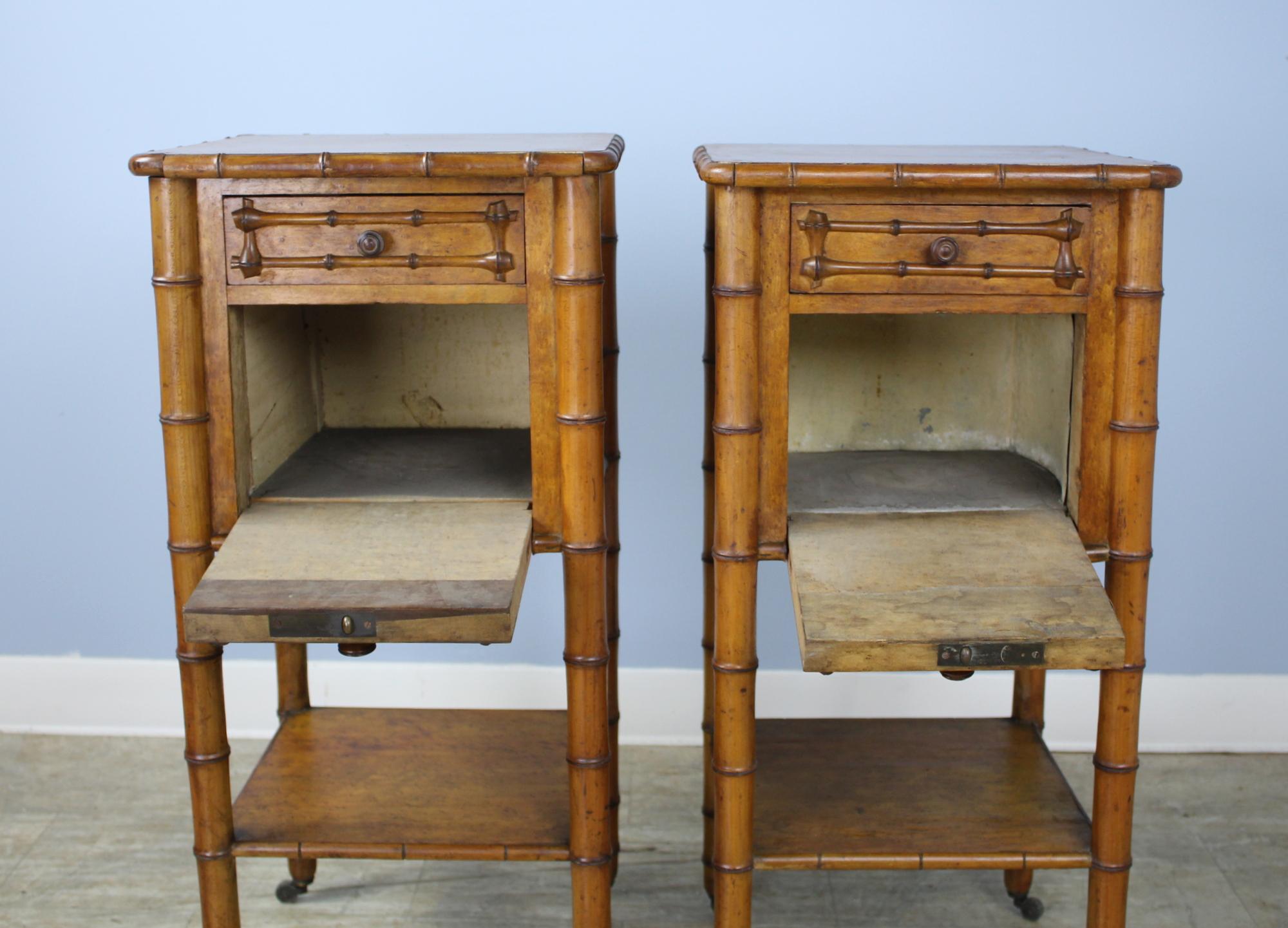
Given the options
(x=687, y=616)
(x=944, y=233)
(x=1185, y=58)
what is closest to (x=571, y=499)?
(x=944, y=233)

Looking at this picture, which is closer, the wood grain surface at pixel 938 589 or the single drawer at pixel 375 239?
the wood grain surface at pixel 938 589

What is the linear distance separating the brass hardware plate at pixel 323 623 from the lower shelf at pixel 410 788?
1.76 ft

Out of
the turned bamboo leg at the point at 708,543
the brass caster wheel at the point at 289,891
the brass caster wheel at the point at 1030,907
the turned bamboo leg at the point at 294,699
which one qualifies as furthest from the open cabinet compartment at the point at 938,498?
the brass caster wheel at the point at 289,891

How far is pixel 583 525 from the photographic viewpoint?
2045 mm

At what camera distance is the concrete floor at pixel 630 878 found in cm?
257

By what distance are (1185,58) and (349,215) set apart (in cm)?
174

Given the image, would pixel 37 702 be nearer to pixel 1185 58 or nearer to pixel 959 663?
pixel 959 663

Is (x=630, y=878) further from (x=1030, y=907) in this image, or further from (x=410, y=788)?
(x=1030, y=907)

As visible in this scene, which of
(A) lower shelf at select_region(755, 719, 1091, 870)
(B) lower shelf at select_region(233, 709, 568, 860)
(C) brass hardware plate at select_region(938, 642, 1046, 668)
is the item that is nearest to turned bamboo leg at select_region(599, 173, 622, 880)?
(B) lower shelf at select_region(233, 709, 568, 860)

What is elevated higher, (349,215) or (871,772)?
(349,215)

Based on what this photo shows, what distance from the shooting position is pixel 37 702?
3.24 meters

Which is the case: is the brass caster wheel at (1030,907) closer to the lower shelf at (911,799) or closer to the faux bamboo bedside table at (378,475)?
the lower shelf at (911,799)

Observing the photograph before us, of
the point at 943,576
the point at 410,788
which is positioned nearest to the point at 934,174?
the point at 943,576

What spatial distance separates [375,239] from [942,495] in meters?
0.92
